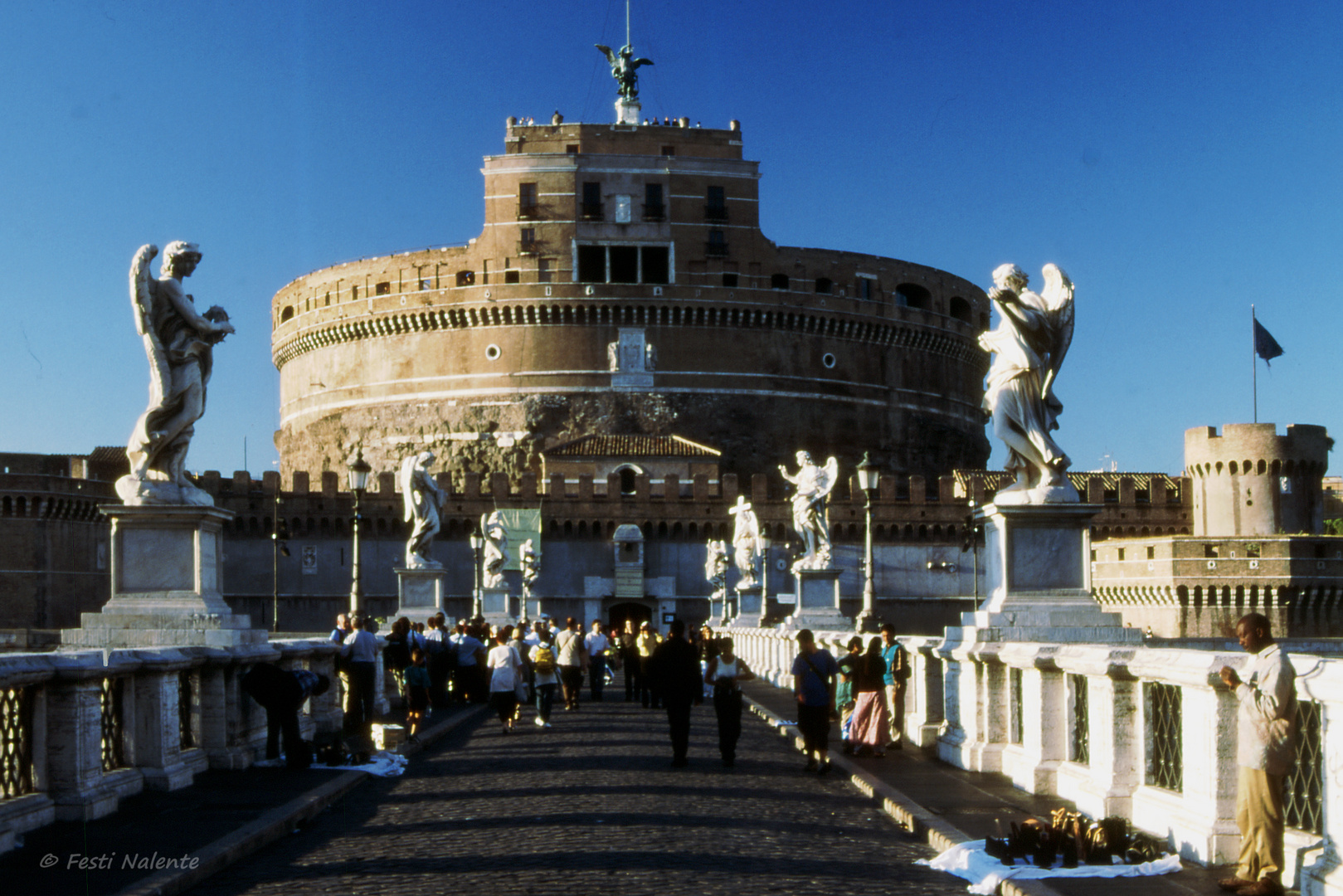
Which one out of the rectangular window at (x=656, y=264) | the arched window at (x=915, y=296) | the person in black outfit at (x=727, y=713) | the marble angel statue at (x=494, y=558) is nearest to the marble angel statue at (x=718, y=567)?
the marble angel statue at (x=494, y=558)

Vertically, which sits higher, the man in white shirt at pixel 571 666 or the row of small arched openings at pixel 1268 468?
the row of small arched openings at pixel 1268 468

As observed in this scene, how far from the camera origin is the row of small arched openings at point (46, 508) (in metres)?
54.2

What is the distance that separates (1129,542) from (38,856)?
2043 inches

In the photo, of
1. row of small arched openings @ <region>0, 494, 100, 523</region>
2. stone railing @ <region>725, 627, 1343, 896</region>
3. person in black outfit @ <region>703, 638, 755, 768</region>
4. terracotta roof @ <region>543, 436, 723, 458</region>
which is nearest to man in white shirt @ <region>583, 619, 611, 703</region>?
person in black outfit @ <region>703, 638, 755, 768</region>

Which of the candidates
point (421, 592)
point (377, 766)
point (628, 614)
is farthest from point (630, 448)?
point (377, 766)

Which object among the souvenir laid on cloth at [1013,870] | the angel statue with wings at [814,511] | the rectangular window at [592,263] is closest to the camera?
the souvenir laid on cloth at [1013,870]

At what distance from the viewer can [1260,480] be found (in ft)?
202

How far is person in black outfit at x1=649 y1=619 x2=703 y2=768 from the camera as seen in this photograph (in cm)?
1266

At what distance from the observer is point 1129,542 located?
55.7 meters

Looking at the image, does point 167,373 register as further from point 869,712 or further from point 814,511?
point 814,511

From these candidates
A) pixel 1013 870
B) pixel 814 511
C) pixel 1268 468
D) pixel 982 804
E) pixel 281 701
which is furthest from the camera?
pixel 1268 468

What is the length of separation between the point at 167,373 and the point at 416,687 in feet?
19.1

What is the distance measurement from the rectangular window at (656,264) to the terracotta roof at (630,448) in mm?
7676

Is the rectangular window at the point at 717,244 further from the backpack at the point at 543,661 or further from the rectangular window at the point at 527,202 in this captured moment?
the backpack at the point at 543,661
